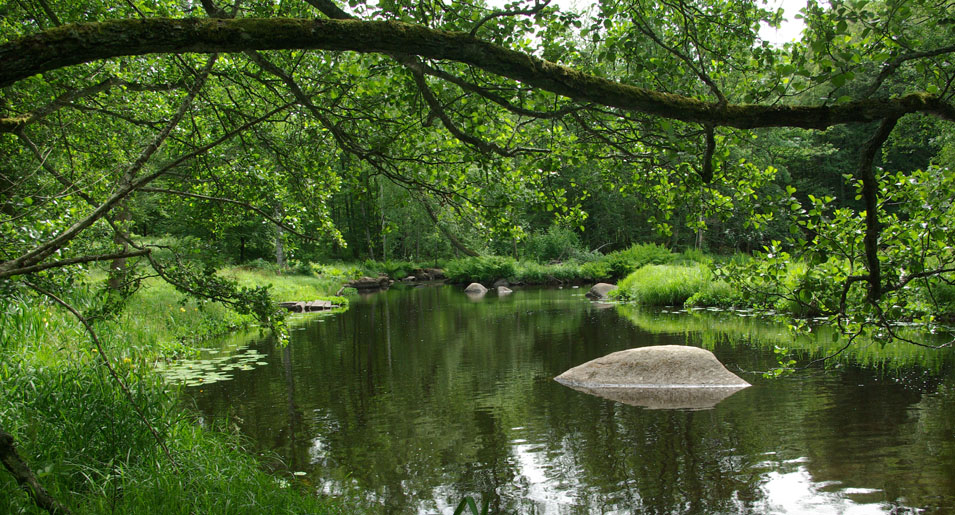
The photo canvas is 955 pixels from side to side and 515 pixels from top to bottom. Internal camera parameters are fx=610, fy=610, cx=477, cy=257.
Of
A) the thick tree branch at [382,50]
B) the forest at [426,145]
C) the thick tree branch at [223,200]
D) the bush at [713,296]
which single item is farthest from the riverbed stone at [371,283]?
the thick tree branch at [382,50]

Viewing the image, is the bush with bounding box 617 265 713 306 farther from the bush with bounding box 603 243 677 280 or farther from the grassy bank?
the grassy bank

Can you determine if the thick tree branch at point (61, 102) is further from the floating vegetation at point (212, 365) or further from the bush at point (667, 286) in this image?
the bush at point (667, 286)

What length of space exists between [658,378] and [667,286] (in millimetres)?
13717

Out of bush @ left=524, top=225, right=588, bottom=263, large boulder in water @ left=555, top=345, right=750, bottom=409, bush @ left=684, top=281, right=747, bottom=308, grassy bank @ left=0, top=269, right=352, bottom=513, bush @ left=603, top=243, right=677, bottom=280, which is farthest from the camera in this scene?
bush @ left=524, top=225, right=588, bottom=263

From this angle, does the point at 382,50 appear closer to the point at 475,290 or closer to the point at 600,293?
the point at 600,293

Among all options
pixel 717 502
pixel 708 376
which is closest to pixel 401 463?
pixel 717 502

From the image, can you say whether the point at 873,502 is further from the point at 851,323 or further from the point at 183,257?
the point at 183,257

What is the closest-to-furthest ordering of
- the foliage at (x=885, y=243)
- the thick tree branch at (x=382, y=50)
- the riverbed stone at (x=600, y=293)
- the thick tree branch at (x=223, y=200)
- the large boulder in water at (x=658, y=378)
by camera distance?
the thick tree branch at (x=382, y=50) < the foliage at (x=885, y=243) < the thick tree branch at (x=223, y=200) < the large boulder in water at (x=658, y=378) < the riverbed stone at (x=600, y=293)

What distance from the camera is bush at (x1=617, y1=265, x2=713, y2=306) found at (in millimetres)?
22688

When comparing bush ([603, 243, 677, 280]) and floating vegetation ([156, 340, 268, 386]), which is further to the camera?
bush ([603, 243, 677, 280])

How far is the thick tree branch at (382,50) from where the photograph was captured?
2.34 metres

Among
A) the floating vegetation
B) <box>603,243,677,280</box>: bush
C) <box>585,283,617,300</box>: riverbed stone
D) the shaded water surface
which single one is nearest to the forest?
the shaded water surface

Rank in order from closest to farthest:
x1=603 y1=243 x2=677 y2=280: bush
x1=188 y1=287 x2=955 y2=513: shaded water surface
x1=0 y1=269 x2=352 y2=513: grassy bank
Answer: x1=0 y1=269 x2=352 y2=513: grassy bank → x1=188 y1=287 x2=955 y2=513: shaded water surface → x1=603 y1=243 x2=677 y2=280: bush

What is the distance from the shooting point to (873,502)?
5637mm
